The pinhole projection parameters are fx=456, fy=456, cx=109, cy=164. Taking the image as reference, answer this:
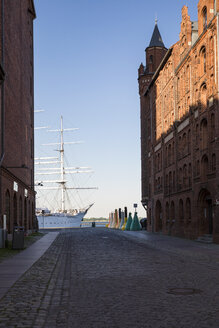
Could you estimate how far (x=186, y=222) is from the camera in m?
38.1

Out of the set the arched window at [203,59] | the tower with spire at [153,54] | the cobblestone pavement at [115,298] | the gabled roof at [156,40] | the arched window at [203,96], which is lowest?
the cobblestone pavement at [115,298]

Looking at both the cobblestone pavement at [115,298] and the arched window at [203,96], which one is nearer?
the cobblestone pavement at [115,298]

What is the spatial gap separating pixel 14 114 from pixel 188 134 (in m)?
14.6

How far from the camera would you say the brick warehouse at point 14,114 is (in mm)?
29953

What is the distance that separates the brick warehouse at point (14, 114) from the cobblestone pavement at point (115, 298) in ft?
54.8

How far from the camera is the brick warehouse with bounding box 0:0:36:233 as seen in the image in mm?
29953

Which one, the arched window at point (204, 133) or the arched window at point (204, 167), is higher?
the arched window at point (204, 133)

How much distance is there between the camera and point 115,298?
364 inches

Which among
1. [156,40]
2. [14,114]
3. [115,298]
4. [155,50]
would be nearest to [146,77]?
[155,50]

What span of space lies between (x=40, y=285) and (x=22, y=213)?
103 feet

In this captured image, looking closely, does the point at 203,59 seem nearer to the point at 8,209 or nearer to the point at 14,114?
the point at 14,114

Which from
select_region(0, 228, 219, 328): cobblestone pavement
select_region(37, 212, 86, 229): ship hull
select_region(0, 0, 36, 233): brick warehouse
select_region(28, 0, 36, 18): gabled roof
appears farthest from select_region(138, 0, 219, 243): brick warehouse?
select_region(37, 212, 86, 229): ship hull

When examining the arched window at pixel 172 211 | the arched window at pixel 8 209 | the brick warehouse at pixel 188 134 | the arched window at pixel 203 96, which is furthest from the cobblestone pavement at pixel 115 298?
the arched window at pixel 172 211

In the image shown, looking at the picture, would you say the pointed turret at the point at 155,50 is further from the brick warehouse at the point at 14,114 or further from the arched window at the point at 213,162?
the arched window at the point at 213,162
